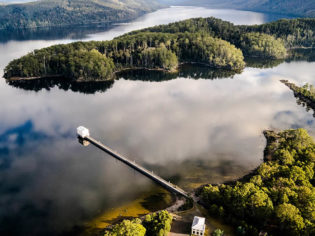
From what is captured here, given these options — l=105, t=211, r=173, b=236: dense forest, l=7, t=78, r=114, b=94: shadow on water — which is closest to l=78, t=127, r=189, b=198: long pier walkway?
l=105, t=211, r=173, b=236: dense forest

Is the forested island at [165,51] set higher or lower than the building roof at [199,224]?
higher

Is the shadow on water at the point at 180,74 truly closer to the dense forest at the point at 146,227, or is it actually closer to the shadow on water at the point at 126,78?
the shadow on water at the point at 126,78

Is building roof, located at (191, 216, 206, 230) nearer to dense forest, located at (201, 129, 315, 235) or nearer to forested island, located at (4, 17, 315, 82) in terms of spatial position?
dense forest, located at (201, 129, 315, 235)

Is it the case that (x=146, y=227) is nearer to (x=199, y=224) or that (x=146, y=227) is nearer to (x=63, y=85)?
(x=199, y=224)

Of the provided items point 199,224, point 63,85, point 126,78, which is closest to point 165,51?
point 126,78

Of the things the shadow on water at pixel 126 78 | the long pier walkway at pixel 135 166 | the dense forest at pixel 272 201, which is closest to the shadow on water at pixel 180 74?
the shadow on water at pixel 126 78
